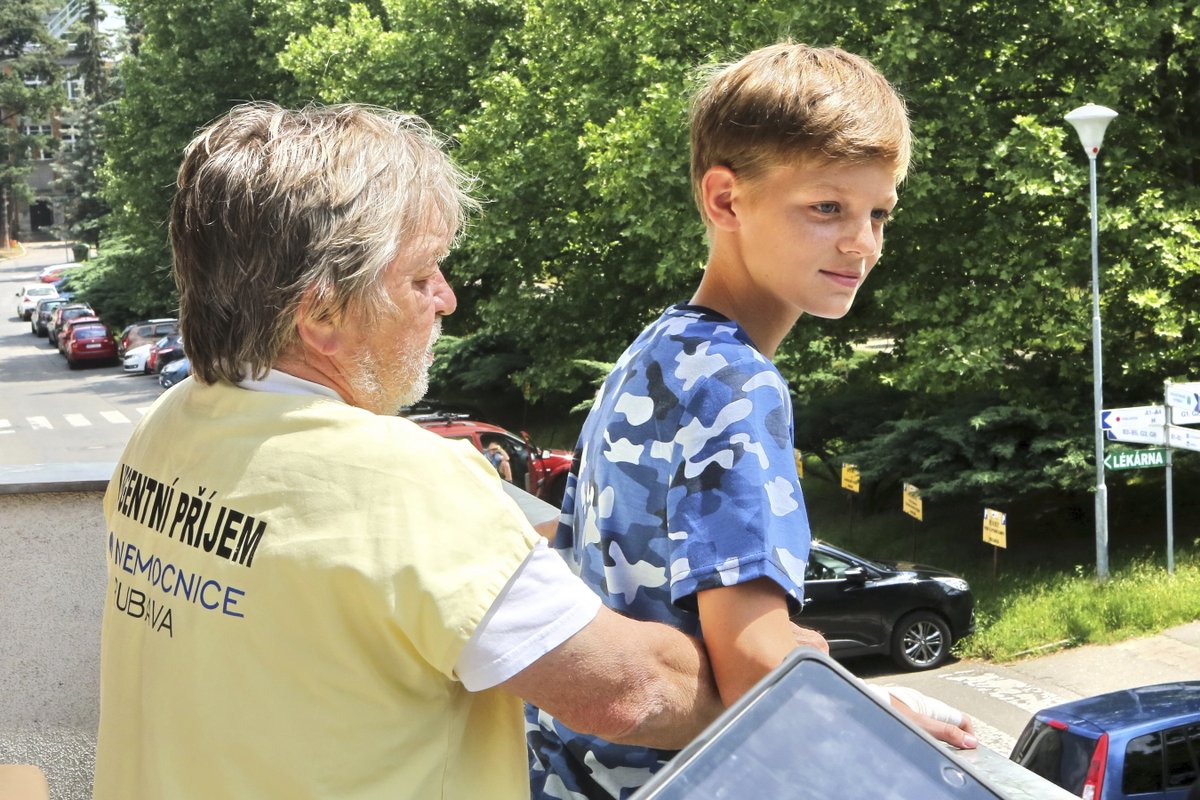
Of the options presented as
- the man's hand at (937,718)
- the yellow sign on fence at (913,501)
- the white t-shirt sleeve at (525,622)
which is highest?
the white t-shirt sleeve at (525,622)

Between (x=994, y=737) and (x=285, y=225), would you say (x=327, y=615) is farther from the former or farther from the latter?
(x=994, y=737)

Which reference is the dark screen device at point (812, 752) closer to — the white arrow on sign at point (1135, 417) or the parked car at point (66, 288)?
the white arrow on sign at point (1135, 417)

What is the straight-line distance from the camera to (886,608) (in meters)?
16.5

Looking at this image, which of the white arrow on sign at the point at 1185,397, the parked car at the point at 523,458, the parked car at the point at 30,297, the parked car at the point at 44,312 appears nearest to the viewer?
the white arrow on sign at the point at 1185,397

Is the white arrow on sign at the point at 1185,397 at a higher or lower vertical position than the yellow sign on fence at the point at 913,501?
higher

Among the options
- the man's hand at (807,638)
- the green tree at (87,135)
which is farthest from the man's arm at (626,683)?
the green tree at (87,135)

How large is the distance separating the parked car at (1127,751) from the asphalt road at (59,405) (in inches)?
713

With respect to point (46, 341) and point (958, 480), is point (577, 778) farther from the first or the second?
point (46, 341)

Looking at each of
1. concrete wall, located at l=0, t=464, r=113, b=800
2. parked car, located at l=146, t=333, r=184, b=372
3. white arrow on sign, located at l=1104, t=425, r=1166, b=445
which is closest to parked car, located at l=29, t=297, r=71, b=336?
parked car, located at l=146, t=333, r=184, b=372

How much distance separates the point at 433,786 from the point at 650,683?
258mm

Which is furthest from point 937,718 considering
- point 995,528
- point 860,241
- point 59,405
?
point 59,405

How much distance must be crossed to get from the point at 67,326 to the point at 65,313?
11.3ft

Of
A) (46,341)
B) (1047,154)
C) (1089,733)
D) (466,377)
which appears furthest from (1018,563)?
(46,341)

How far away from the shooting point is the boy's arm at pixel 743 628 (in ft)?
5.43
